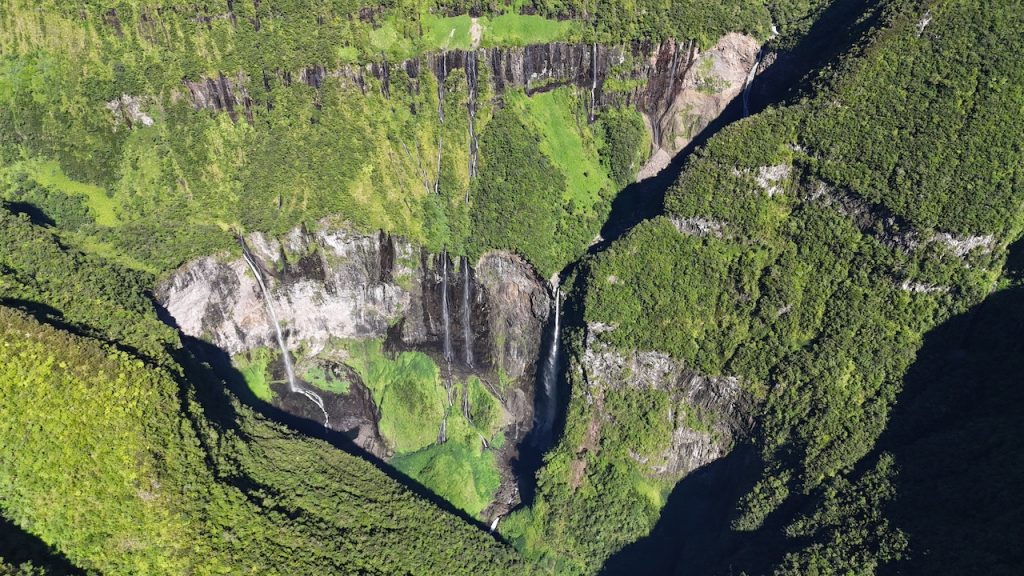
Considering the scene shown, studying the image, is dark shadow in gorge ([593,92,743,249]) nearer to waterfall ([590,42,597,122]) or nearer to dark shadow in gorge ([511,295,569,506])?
waterfall ([590,42,597,122])

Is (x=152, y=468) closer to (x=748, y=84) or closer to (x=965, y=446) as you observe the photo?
(x=965, y=446)

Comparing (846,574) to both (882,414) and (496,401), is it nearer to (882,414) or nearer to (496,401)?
(882,414)

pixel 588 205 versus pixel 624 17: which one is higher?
pixel 624 17

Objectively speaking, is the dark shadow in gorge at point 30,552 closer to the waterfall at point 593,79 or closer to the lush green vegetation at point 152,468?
the lush green vegetation at point 152,468

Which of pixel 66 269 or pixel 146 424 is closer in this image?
pixel 146 424

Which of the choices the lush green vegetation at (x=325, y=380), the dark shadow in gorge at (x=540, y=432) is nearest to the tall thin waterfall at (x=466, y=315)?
the dark shadow in gorge at (x=540, y=432)

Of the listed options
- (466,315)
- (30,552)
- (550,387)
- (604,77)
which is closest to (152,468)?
(30,552)

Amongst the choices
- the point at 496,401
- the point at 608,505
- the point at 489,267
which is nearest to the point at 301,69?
the point at 489,267
